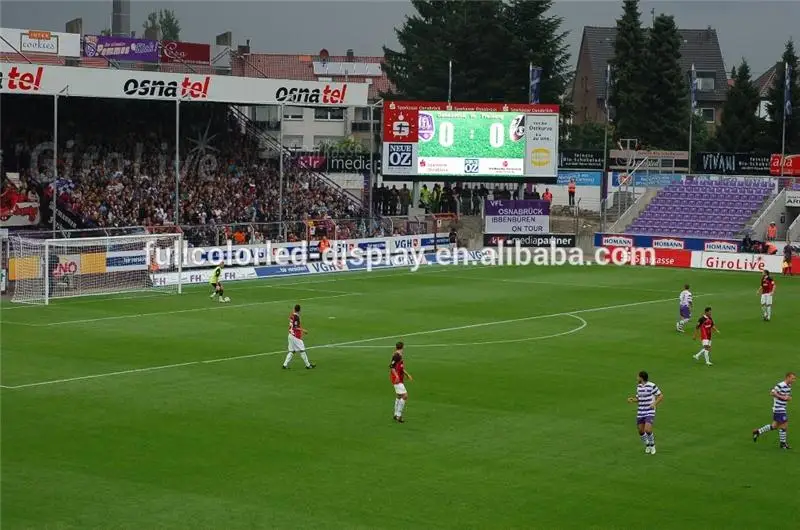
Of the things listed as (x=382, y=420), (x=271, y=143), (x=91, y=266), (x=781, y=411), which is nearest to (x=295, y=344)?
(x=382, y=420)

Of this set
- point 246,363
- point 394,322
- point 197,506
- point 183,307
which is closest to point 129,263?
point 183,307

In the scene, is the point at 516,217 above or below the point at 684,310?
above

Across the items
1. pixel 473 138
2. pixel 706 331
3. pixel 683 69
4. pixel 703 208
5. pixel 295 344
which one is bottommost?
pixel 295 344

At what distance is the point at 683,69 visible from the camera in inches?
5034

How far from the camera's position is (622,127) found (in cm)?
10056

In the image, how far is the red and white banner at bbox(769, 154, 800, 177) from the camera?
7531 cm

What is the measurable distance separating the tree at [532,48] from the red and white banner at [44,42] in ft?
160

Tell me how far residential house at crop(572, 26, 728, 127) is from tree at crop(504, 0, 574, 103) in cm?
2064

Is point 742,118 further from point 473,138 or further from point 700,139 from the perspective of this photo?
point 473,138

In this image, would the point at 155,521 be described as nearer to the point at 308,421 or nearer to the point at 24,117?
the point at 308,421

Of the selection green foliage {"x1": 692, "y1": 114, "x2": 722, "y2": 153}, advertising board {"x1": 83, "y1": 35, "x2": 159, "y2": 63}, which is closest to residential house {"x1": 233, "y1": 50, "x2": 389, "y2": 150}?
green foliage {"x1": 692, "y1": 114, "x2": 722, "y2": 153}

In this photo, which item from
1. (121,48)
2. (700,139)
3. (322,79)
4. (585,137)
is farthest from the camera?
(322,79)

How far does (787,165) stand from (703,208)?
673 centimetres

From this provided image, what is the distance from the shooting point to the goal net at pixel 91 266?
48.1m
